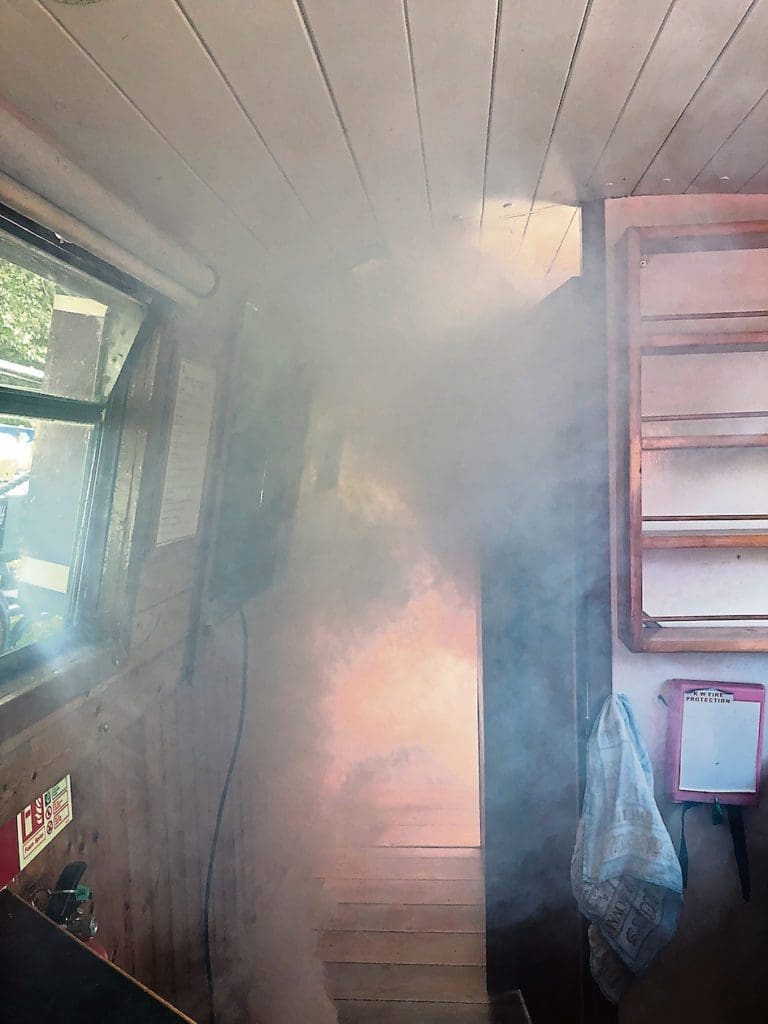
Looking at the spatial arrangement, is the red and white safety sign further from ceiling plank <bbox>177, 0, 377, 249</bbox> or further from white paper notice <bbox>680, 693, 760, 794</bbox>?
white paper notice <bbox>680, 693, 760, 794</bbox>

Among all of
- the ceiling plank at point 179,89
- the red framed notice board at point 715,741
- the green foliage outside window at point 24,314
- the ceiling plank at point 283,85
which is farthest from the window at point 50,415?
the red framed notice board at point 715,741

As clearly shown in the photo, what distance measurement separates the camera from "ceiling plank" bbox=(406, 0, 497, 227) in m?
0.83

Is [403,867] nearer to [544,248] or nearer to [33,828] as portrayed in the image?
[33,828]

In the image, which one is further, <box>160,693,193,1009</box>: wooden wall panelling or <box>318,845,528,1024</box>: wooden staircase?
<box>318,845,528,1024</box>: wooden staircase

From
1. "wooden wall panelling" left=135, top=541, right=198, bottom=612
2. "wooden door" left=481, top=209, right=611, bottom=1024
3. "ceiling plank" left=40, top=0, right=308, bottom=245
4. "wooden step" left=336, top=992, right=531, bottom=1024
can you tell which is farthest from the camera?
"wooden step" left=336, top=992, right=531, bottom=1024

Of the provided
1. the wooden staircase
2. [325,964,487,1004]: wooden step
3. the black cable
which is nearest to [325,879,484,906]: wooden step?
the wooden staircase

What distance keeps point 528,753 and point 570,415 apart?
1073 millimetres

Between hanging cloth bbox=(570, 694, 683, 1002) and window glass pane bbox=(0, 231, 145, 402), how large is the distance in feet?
4.40

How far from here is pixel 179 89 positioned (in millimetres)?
939

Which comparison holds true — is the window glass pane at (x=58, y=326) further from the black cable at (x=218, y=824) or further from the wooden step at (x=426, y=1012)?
the wooden step at (x=426, y=1012)

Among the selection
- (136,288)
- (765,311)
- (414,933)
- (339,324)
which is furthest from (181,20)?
(414,933)

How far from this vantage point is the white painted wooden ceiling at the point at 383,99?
82 cm

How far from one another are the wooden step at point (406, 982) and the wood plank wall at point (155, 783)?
1.20ft

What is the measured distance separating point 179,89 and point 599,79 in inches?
23.5
